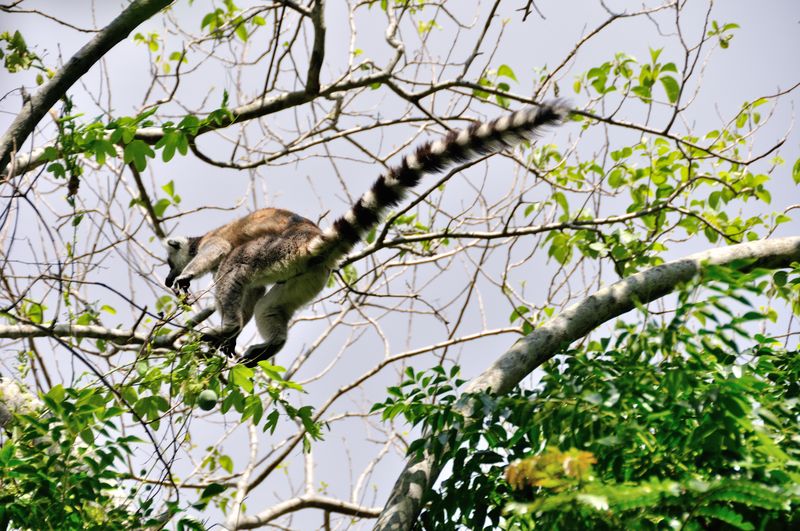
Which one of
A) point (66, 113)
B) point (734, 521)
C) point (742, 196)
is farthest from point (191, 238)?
point (734, 521)

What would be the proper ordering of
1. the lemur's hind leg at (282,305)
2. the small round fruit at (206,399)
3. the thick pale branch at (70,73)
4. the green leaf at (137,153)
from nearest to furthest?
the small round fruit at (206,399) < the thick pale branch at (70,73) < the green leaf at (137,153) < the lemur's hind leg at (282,305)

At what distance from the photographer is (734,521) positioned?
2.59 metres

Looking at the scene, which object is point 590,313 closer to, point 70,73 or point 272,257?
Answer: point 70,73

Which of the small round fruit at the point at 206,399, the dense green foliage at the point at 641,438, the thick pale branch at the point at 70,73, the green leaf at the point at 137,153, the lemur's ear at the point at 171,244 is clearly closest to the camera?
the dense green foliage at the point at 641,438

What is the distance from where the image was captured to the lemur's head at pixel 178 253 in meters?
9.44

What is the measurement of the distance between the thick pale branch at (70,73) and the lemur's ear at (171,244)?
14.5ft

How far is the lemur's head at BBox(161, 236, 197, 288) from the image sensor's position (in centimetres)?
944

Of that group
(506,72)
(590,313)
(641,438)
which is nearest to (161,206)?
(506,72)

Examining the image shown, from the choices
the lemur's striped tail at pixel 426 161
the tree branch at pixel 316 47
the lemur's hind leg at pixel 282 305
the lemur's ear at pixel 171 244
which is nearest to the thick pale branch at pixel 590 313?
the lemur's striped tail at pixel 426 161

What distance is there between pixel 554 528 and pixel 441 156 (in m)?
4.09

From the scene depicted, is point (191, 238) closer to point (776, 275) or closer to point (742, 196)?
point (742, 196)

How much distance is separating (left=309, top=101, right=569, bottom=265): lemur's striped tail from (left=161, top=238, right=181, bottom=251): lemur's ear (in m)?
2.12

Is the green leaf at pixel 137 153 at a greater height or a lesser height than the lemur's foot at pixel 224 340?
lesser

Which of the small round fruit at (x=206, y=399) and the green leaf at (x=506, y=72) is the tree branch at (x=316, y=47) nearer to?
the green leaf at (x=506, y=72)
